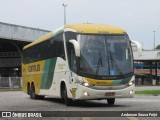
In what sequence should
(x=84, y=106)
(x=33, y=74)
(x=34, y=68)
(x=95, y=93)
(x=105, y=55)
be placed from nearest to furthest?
1. (x=95, y=93)
2. (x=105, y=55)
3. (x=84, y=106)
4. (x=34, y=68)
5. (x=33, y=74)

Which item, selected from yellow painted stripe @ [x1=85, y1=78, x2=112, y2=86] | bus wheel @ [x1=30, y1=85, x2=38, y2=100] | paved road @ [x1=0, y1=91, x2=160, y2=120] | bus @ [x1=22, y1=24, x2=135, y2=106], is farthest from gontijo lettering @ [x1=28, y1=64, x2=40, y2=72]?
yellow painted stripe @ [x1=85, y1=78, x2=112, y2=86]

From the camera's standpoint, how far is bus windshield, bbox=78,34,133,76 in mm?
19031

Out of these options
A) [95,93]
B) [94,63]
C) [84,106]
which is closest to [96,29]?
[94,63]

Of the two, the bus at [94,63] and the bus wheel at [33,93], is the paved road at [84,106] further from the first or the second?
the bus wheel at [33,93]

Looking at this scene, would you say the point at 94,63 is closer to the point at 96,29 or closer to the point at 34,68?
the point at 96,29

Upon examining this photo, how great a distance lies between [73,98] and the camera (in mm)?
19609

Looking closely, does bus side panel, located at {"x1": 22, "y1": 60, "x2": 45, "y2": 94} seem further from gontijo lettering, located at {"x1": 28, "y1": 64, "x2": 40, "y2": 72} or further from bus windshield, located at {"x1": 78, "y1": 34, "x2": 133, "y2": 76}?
bus windshield, located at {"x1": 78, "y1": 34, "x2": 133, "y2": 76}

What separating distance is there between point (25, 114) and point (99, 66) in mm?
A: 7834

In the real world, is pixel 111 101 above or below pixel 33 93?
above

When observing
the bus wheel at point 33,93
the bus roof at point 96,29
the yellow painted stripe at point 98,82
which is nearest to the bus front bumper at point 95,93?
the yellow painted stripe at point 98,82

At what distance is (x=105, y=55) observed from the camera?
1928 cm

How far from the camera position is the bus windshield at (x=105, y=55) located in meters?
19.0

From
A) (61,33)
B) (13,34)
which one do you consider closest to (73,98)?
(61,33)

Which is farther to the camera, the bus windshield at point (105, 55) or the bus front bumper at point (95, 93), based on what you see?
the bus windshield at point (105, 55)
